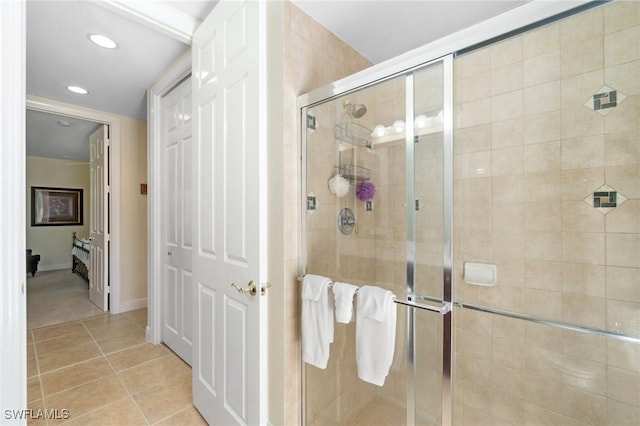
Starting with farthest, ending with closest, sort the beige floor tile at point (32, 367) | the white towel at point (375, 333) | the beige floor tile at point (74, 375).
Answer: the beige floor tile at point (32, 367) → the beige floor tile at point (74, 375) → the white towel at point (375, 333)

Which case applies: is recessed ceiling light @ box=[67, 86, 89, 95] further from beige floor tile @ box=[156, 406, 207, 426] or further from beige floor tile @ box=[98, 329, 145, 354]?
beige floor tile @ box=[156, 406, 207, 426]

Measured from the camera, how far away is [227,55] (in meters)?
1.56

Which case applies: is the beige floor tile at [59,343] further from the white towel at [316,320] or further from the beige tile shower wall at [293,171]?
the white towel at [316,320]

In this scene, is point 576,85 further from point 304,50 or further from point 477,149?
point 304,50

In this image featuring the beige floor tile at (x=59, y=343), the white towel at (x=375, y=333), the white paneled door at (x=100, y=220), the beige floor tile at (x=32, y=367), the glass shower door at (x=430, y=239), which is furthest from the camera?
the white paneled door at (x=100, y=220)

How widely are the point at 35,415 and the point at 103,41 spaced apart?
2.58 meters

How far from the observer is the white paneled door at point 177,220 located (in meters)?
2.44

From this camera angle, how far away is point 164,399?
196 cm

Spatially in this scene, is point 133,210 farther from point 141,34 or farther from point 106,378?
point 141,34

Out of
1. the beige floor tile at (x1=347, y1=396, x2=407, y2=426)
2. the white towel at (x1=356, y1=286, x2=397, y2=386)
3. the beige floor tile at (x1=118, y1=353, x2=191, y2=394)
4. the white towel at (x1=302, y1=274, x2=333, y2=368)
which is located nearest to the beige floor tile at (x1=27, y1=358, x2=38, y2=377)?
the beige floor tile at (x1=118, y1=353, x2=191, y2=394)

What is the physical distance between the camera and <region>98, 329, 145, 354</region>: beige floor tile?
2685 mm

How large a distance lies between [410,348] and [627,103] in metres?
1.43

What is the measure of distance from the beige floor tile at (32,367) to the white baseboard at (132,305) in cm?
115

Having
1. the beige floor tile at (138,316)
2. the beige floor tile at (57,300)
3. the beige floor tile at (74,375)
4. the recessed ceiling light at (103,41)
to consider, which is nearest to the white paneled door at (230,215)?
the recessed ceiling light at (103,41)
